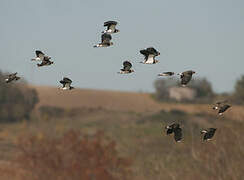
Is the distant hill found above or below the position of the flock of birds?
above

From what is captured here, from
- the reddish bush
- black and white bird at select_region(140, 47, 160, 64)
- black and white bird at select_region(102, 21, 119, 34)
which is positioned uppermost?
black and white bird at select_region(102, 21, 119, 34)

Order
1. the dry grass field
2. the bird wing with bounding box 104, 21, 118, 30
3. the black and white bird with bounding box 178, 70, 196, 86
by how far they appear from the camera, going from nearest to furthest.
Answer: the bird wing with bounding box 104, 21, 118, 30 → the black and white bird with bounding box 178, 70, 196, 86 → the dry grass field

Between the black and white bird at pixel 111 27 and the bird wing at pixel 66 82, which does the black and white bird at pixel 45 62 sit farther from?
the black and white bird at pixel 111 27

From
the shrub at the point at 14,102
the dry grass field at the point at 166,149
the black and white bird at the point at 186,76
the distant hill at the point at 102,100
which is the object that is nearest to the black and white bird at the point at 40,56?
the black and white bird at the point at 186,76

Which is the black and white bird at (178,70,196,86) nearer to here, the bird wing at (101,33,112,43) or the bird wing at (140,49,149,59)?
the bird wing at (140,49,149,59)

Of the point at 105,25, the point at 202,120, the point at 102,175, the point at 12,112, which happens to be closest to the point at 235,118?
the point at 102,175

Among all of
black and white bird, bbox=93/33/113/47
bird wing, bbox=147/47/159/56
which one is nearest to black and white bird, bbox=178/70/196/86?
bird wing, bbox=147/47/159/56

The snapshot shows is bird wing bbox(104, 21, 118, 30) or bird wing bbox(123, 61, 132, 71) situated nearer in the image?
bird wing bbox(104, 21, 118, 30)

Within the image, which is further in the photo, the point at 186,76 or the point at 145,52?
the point at 186,76

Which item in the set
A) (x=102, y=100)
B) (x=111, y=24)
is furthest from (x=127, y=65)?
(x=102, y=100)

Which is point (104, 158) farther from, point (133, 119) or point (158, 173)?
point (133, 119)

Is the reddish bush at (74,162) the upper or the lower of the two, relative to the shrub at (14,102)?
lower

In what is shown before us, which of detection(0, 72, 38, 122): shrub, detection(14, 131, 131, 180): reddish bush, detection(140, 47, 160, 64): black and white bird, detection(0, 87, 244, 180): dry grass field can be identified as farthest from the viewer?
detection(0, 72, 38, 122): shrub

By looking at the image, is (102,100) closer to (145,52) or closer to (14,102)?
(14,102)
